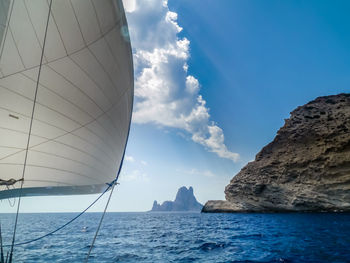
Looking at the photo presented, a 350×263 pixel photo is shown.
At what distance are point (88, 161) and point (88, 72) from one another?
206 centimetres

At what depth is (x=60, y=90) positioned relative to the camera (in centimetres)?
341

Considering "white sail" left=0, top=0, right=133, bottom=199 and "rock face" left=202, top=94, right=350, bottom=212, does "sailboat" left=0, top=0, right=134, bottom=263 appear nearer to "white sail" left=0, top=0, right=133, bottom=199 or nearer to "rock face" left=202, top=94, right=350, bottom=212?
"white sail" left=0, top=0, right=133, bottom=199

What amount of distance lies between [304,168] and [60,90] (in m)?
45.4

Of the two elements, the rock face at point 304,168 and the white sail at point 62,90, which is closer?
the white sail at point 62,90

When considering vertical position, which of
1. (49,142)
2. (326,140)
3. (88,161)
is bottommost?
(88,161)

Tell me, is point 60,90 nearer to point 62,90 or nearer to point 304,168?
point 62,90

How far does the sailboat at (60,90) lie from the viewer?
2943 mm

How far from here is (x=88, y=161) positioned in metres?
4.39

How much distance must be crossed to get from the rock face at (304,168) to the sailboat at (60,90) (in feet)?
137

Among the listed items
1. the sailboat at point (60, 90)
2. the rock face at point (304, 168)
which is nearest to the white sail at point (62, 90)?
the sailboat at point (60, 90)

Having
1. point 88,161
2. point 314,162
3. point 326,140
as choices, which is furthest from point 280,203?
point 88,161

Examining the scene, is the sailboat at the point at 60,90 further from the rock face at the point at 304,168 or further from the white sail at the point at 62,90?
the rock face at the point at 304,168

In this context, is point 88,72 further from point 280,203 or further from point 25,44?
point 280,203

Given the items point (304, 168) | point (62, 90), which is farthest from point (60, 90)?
point (304, 168)
